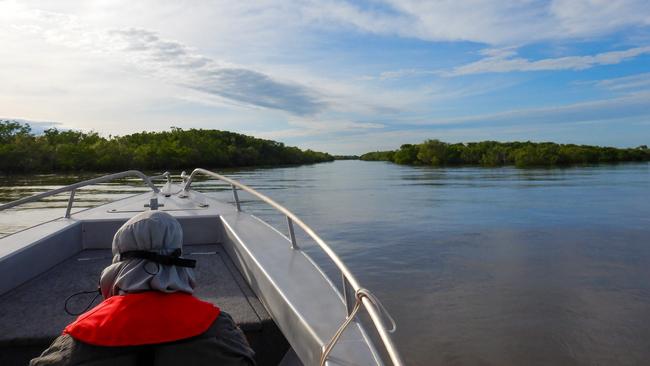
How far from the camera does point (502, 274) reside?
27.2 ft

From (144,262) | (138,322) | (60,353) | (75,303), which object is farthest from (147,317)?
(75,303)

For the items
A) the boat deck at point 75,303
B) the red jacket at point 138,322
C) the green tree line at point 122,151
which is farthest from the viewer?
the green tree line at point 122,151

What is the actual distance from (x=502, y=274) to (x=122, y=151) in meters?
50.4

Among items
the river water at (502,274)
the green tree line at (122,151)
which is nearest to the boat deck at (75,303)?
the river water at (502,274)

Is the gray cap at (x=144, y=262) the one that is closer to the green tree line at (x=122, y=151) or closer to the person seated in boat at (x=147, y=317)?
the person seated in boat at (x=147, y=317)

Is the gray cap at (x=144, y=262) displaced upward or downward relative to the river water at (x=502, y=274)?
upward

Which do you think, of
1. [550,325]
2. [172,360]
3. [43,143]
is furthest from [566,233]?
[43,143]

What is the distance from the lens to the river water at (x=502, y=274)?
5.18 m

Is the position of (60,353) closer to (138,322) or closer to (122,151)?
(138,322)

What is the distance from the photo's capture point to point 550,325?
5.72 m

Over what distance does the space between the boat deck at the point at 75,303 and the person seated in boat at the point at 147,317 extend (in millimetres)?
1122

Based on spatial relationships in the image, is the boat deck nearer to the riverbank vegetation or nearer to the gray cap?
the gray cap

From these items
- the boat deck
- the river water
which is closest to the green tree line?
the river water

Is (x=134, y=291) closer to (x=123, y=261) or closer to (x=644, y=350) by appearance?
(x=123, y=261)
